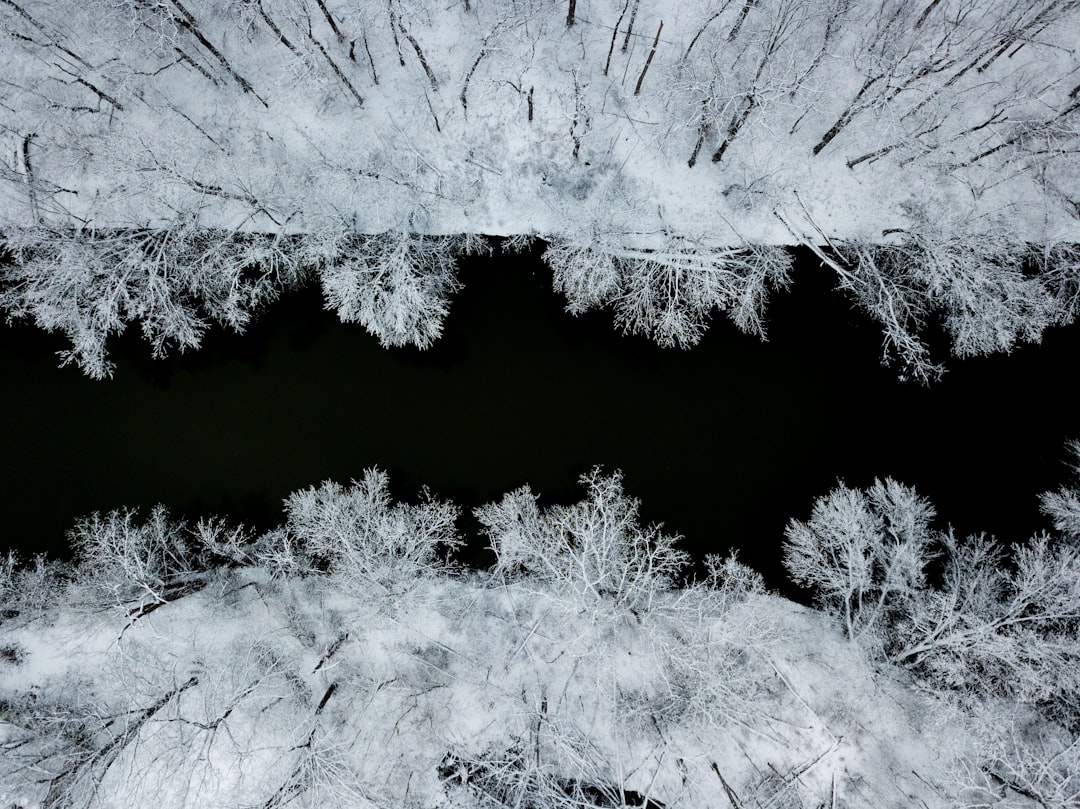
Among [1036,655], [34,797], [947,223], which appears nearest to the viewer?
[1036,655]

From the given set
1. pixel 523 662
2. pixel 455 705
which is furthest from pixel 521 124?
pixel 455 705

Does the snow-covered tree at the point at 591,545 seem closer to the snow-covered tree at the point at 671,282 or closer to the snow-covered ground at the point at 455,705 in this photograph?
the snow-covered ground at the point at 455,705

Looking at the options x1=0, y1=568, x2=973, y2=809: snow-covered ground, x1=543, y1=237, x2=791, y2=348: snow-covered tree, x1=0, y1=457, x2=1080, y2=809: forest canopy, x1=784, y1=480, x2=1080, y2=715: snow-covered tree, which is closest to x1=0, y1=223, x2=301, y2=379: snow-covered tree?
x1=0, y1=457, x2=1080, y2=809: forest canopy

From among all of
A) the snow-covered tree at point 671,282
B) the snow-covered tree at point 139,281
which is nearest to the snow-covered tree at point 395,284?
the snow-covered tree at point 139,281

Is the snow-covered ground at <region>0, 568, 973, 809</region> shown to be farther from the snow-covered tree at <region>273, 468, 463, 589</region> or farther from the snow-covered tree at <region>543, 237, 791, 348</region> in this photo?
the snow-covered tree at <region>543, 237, 791, 348</region>

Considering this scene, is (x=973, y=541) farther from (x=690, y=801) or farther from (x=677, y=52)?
(x=677, y=52)

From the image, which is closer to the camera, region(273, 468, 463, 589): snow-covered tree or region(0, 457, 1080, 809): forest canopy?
region(0, 457, 1080, 809): forest canopy

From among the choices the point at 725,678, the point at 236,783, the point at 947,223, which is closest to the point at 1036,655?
the point at 725,678

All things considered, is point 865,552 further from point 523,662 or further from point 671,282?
point 523,662
